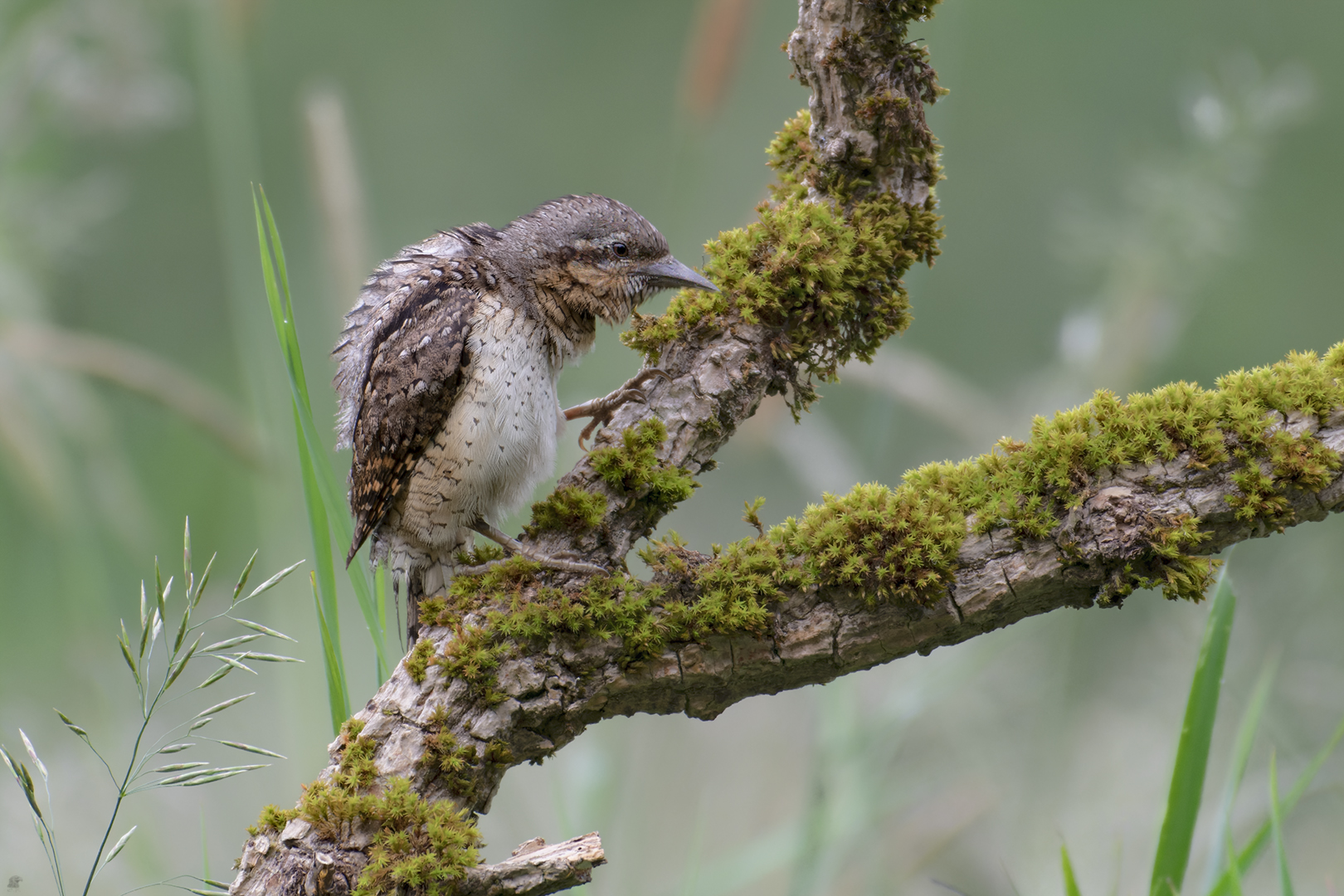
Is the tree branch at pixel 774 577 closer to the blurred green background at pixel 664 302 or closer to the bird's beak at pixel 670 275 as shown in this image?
the bird's beak at pixel 670 275

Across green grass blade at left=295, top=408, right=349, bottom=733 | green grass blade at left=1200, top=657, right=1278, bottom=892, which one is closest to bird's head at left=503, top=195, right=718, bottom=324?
green grass blade at left=295, top=408, right=349, bottom=733

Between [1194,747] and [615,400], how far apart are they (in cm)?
111

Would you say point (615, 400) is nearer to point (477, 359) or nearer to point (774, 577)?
point (477, 359)

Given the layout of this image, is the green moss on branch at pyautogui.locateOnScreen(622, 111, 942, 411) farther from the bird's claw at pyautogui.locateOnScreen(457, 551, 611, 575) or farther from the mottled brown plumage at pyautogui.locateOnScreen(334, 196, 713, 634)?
the bird's claw at pyautogui.locateOnScreen(457, 551, 611, 575)

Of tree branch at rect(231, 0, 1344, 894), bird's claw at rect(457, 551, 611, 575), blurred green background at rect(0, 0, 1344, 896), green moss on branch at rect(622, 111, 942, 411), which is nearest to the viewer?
tree branch at rect(231, 0, 1344, 894)

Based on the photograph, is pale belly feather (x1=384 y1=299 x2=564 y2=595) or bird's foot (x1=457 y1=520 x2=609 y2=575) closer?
bird's foot (x1=457 y1=520 x2=609 y2=575)

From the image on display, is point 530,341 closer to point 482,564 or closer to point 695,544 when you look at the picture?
point 482,564

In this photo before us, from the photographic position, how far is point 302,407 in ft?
4.59

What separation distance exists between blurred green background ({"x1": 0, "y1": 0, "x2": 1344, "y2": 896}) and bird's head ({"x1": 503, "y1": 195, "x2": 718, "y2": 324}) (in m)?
0.49

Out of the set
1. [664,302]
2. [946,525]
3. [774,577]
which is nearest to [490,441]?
[774,577]

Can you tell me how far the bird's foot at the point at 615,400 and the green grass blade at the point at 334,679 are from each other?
57cm

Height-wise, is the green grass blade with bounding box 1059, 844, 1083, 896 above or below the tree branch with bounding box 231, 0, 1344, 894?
below

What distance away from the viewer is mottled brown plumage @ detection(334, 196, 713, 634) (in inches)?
70.6

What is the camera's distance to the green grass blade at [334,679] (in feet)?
4.57
